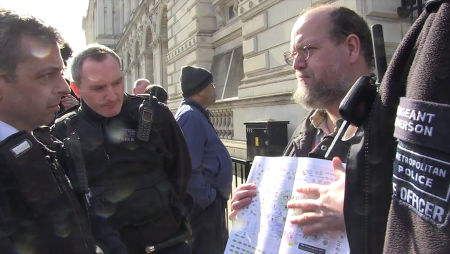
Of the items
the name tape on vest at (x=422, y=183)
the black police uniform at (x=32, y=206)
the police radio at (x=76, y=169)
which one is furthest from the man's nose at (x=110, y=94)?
the name tape on vest at (x=422, y=183)

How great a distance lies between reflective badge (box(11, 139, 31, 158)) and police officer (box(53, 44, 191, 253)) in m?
1.08

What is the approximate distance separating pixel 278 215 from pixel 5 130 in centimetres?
106

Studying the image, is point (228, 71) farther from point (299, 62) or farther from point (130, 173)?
point (299, 62)

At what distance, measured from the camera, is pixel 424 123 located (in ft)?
2.45

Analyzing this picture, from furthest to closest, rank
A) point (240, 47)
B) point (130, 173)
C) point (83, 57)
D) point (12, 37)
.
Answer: point (240, 47), point (83, 57), point (130, 173), point (12, 37)


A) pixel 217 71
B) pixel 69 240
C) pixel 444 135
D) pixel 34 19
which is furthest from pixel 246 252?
pixel 217 71

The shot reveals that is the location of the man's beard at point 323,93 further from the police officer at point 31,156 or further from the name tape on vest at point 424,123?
the police officer at point 31,156

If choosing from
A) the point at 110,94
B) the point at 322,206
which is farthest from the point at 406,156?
the point at 110,94

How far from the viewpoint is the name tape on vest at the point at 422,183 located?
28.4 inches

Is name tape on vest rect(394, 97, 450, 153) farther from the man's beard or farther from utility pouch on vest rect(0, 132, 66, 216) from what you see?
utility pouch on vest rect(0, 132, 66, 216)

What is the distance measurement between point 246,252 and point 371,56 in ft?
3.88

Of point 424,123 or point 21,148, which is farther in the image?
point 21,148

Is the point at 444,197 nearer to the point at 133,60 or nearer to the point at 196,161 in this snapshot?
the point at 196,161

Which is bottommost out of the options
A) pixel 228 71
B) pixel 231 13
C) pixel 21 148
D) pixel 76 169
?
pixel 76 169
